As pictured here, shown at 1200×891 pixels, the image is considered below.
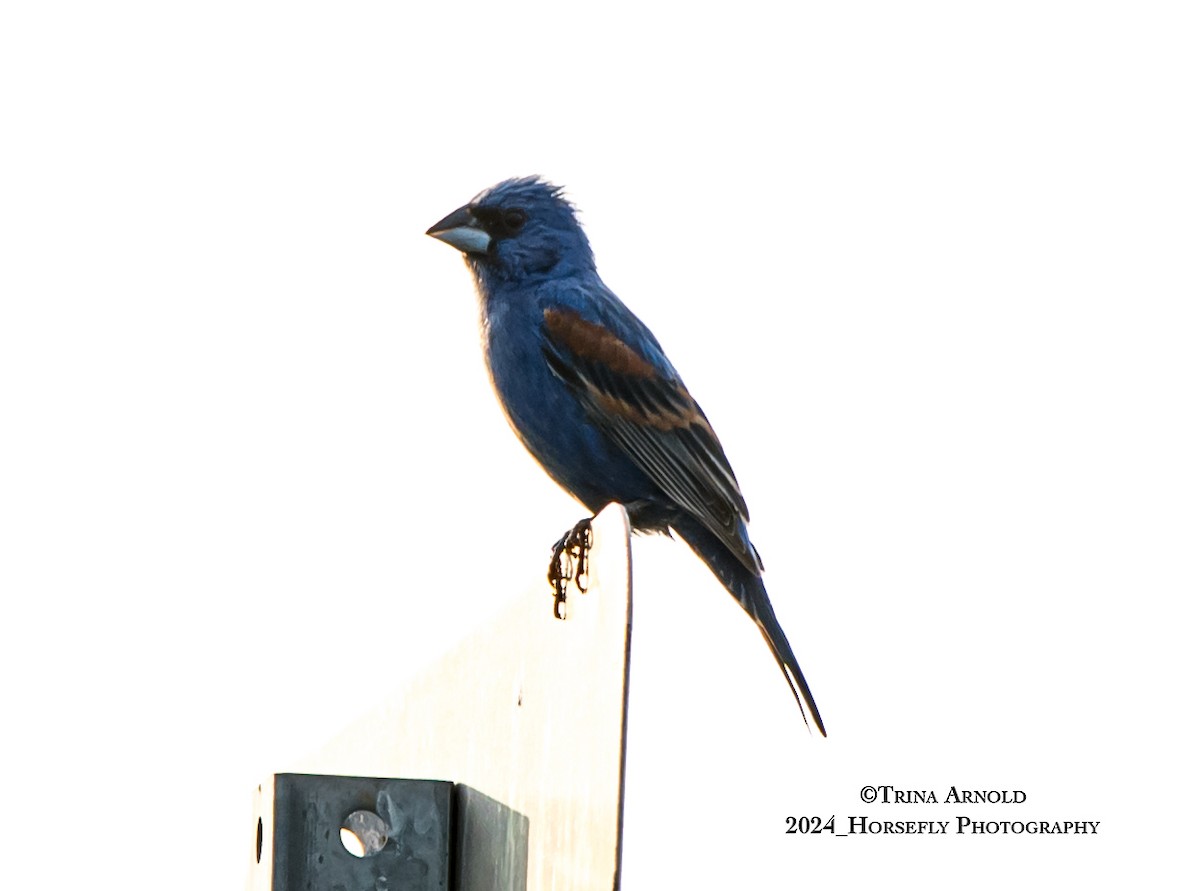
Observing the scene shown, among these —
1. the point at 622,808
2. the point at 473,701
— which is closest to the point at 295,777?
the point at 473,701

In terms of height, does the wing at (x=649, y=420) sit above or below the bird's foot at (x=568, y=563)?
above

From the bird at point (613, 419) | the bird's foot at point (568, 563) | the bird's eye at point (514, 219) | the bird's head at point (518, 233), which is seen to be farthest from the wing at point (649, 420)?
the bird's foot at point (568, 563)

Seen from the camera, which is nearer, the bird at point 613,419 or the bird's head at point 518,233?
the bird at point 613,419

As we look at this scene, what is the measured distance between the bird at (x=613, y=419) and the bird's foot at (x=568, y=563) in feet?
6.91

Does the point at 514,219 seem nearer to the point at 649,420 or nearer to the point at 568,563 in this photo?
the point at 649,420

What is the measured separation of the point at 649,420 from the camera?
568cm

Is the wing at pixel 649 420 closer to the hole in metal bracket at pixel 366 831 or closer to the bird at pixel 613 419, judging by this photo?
the bird at pixel 613 419

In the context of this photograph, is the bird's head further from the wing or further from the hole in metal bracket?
the hole in metal bracket

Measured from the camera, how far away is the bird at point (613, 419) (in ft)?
18.0

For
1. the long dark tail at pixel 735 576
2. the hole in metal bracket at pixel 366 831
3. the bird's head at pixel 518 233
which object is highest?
the bird's head at pixel 518 233

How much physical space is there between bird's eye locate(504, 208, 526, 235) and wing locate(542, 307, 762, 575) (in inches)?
22.4

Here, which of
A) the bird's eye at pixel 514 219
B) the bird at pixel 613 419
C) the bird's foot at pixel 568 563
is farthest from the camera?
the bird's eye at pixel 514 219

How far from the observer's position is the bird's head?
6.08 metres

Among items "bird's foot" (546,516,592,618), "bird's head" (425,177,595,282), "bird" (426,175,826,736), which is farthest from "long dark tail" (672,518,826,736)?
"bird's foot" (546,516,592,618)
